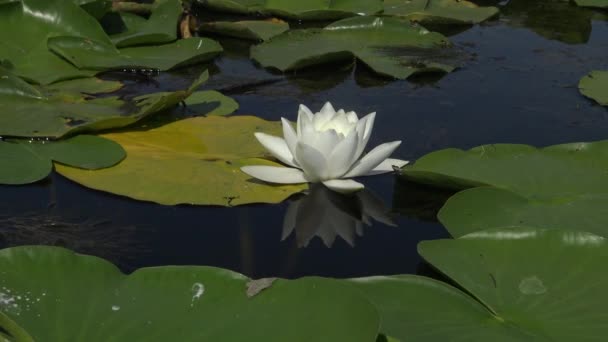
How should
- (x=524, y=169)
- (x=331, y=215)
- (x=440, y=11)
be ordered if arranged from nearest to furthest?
1. (x=331, y=215)
2. (x=524, y=169)
3. (x=440, y=11)

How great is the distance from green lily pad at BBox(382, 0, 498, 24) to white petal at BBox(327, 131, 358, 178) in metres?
2.03

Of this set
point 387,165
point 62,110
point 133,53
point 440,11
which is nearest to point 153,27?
point 133,53

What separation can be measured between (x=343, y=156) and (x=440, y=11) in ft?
7.54

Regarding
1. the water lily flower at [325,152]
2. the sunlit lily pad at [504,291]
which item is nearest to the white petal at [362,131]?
the water lily flower at [325,152]

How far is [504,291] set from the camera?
4.89 feet

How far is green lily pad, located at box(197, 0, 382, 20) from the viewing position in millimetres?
3830

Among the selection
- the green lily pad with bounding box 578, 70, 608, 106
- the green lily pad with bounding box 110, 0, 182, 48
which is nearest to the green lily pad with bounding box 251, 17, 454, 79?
the green lily pad with bounding box 110, 0, 182, 48

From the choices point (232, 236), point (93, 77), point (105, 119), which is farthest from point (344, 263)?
point (93, 77)

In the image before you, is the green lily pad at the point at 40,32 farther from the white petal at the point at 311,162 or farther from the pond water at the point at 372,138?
the white petal at the point at 311,162

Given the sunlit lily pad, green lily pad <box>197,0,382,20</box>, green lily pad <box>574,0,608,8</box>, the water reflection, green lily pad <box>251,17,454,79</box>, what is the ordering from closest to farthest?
the sunlit lily pad → the water reflection → green lily pad <box>251,17,454,79</box> → green lily pad <box>197,0,382,20</box> → green lily pad <box>574,0,608,8</box>

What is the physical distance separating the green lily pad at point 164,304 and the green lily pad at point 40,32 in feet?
4.96

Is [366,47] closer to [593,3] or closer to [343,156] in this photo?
[343,156]

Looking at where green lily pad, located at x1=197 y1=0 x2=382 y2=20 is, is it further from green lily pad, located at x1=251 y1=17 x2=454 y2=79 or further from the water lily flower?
the water lily flower

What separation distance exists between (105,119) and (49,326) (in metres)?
1.06
